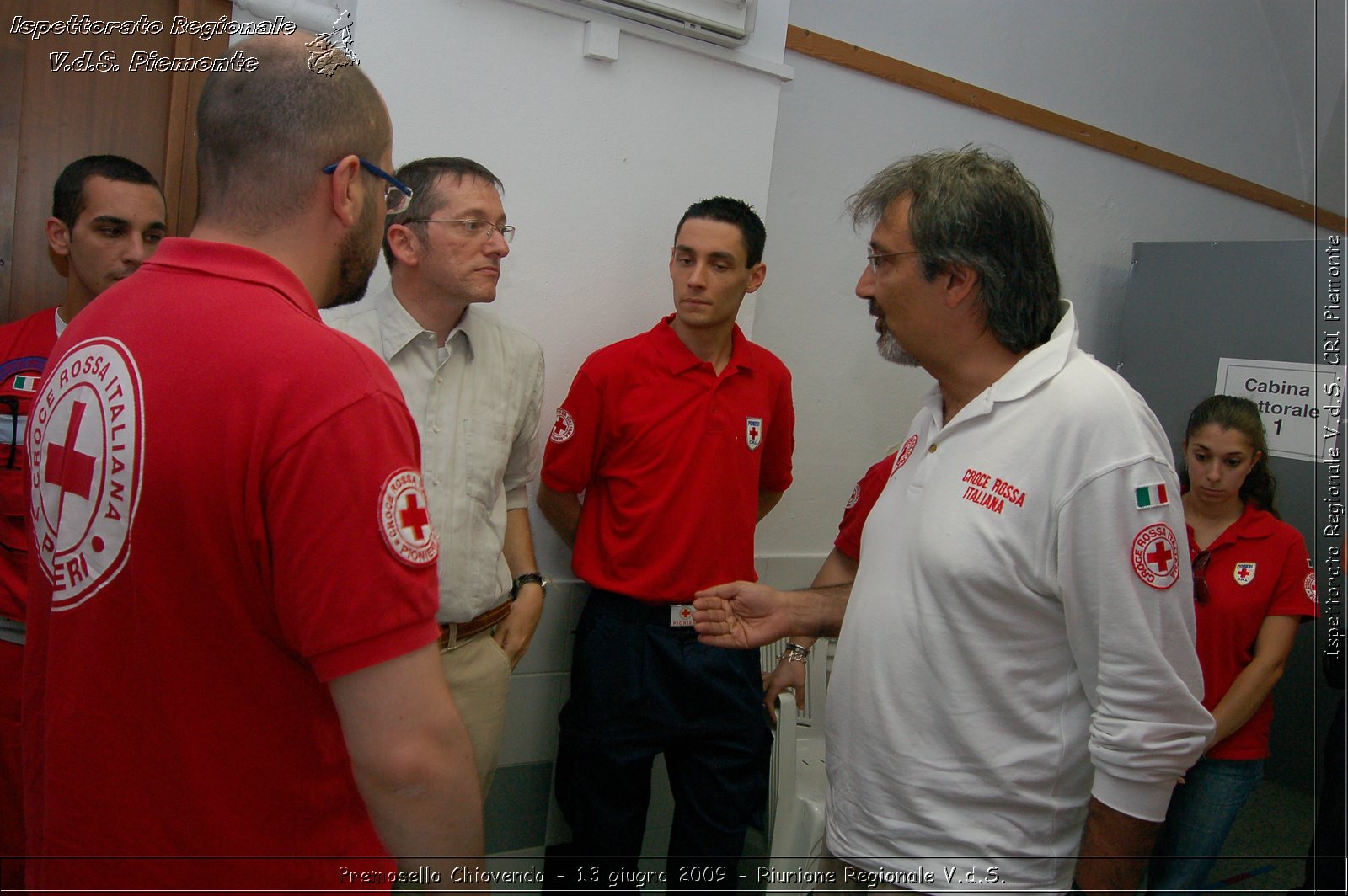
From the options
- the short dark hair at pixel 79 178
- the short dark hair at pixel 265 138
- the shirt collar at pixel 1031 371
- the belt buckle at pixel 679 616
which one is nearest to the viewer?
the short dark hair at pixel 265 138

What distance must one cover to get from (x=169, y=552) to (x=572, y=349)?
5.76ft

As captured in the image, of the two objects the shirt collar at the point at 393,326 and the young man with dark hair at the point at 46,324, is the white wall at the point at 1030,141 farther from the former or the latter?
the young man with dark hair at the point at 46,324

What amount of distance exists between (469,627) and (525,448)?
19.7 inches

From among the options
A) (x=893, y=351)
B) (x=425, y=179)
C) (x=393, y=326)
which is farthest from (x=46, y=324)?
(x=893, y=351)

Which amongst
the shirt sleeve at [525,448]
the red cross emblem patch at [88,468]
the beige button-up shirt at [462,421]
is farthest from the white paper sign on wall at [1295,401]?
the red cross emblem patch at [88,468]

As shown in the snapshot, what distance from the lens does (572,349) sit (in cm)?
260

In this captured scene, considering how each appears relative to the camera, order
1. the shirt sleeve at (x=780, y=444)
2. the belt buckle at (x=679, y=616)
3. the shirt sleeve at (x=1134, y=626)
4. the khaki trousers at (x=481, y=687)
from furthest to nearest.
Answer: the shirt sleeve at (x=780, y=444), the belt buckle at (x=679, y=616), the khaki trousers at (x=481, y=687), the shirt sleeve at (x=1134, y=626)

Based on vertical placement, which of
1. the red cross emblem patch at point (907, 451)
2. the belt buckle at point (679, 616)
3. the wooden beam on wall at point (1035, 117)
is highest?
the wooden beam on wall at point (1035, 117)

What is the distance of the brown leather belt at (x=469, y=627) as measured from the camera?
2.01m

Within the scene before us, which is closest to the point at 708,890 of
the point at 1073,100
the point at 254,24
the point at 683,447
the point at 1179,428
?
the point at 683,447

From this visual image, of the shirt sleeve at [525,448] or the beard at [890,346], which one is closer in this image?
the beard at [890,346]

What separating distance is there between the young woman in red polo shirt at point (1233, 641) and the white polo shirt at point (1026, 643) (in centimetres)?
136

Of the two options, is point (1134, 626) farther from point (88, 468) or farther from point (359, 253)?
point (88, 468)

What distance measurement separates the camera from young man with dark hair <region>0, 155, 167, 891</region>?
1.75 metres
